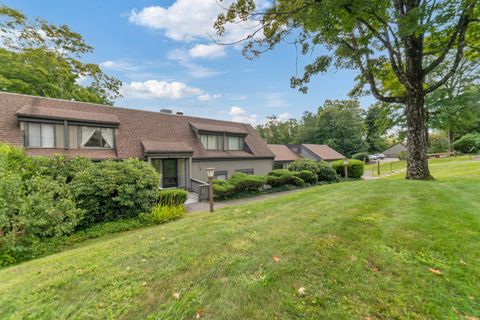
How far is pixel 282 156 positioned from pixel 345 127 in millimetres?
23762

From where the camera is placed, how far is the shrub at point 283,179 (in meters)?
15.2

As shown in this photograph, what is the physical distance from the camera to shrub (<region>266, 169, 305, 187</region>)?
1516 cm

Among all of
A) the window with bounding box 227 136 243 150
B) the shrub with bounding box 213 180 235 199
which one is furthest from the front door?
the window with bounding box 227 136 243 150

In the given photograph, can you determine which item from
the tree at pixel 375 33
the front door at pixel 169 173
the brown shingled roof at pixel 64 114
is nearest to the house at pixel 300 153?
the front door at pixel 169 173

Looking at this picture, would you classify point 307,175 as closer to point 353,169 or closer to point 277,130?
point 353,169

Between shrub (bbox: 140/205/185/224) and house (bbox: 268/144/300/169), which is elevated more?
house (bbox: 268/144/300/169)

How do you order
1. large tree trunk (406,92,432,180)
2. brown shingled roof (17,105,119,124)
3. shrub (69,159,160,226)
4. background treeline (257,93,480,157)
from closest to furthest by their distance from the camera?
1. shrub (69,159,160,226)
2. large tree trunk (406,92,432,180)
3. brown shingled roof (17,105,119,124)
4. background treeline (257,93,480,157)

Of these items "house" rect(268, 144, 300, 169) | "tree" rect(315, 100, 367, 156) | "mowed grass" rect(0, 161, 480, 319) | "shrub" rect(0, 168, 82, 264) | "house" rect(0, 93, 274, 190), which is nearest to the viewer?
"mowed grass" rect(0, 161, 480, 319)

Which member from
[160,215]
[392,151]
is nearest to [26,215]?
[160,215]

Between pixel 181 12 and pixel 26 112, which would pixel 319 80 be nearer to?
pixel 181 12

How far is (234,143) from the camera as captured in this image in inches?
741

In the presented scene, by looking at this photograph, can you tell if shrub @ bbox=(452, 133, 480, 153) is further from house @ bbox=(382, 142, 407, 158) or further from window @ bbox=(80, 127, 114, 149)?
window @ bbox=(80, 127, 114, 149)

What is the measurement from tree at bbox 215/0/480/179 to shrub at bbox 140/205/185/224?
6.93 meters

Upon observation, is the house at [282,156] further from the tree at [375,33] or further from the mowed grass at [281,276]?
the mowed grass at [281,276]
